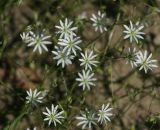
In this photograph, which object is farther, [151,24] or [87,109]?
[151,24]

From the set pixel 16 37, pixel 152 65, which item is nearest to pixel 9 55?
pixel 16 37

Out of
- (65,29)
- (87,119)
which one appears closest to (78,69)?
(65,29)

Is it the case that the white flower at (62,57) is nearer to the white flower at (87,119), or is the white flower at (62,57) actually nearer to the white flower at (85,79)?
the white flower at (85,79)

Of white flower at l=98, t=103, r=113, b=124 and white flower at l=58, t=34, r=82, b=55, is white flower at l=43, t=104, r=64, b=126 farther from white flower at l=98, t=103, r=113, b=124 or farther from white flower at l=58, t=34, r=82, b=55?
white flower at l=58, t=34, r=82, b=55

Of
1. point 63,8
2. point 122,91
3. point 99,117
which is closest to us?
point 99,117

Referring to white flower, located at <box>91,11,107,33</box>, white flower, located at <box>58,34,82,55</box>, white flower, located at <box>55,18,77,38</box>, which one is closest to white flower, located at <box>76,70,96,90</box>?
white flower, located at <box>58,34,82,55</box>

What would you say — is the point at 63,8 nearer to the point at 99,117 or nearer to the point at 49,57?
the point at 49,57

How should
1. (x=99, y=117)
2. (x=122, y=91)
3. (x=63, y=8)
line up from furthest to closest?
(x=63, y=8)
(x=122, y=91)
(x=99, y=117)

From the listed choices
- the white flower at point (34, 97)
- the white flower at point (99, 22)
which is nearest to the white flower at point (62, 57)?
the white flower at point (34, 97)
